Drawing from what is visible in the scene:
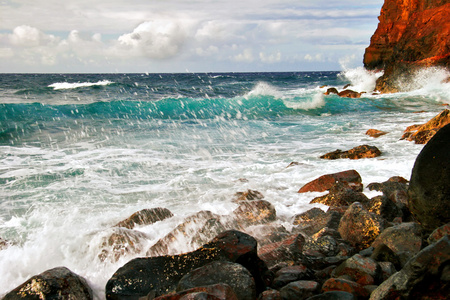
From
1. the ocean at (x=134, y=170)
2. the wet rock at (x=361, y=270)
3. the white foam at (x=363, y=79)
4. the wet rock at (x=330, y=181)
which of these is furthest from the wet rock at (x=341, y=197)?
the white foam at (x=363, y=79)

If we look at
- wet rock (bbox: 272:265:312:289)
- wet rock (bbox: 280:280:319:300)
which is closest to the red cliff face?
wet rock (bbox: 272:265:312:289)

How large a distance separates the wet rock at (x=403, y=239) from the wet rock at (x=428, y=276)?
1.19 metres

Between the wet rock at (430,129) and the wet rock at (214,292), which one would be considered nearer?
the wet rock at (214,292)

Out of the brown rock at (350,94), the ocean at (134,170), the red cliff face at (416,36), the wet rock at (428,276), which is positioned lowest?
the ocean at (134,170)

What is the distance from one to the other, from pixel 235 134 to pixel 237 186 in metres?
6.87

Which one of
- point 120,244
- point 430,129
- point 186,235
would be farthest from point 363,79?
point 120,244

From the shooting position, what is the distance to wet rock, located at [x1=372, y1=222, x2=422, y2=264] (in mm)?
3014

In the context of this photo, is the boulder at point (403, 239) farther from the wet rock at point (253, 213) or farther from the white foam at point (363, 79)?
the white foam at point (363, 79)

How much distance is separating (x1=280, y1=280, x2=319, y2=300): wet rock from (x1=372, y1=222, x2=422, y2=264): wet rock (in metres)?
1.08

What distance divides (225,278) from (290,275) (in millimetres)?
621

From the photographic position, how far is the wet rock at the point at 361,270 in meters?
2.51

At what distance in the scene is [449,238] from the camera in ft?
6.14

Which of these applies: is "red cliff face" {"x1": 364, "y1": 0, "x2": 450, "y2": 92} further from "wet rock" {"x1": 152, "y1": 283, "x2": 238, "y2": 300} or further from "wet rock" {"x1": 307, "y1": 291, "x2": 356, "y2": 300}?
"wet rock" {"x1": 152, "y1": 283, "x2": 238, "y2": 300}

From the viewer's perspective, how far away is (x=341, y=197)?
4848 millimetres
